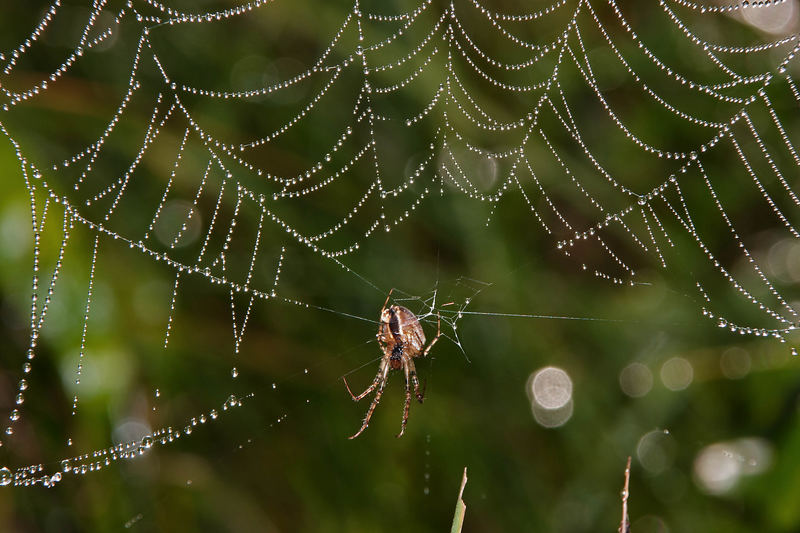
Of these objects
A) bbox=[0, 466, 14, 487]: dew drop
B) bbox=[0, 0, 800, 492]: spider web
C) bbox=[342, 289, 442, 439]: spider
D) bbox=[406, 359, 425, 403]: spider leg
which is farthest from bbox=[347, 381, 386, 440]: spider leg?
bbox=[0, 466, 14, 487]: dew drop

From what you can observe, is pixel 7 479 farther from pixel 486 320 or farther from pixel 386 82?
pixel 386 82

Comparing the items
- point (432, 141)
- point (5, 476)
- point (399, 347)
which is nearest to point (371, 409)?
point (399, 347)

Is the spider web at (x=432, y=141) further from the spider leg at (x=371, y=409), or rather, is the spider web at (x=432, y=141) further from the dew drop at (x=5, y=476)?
the dew drop at (x=5, y=476)

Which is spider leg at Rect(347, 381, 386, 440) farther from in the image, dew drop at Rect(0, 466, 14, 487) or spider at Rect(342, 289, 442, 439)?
dew drop at Rect(0, 466, 14, 487)

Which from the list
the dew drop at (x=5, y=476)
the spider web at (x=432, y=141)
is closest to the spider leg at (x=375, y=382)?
the spider web at (x=432, y=141)

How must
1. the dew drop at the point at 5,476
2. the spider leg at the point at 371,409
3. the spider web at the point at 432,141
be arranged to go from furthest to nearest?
the spider web at the point at 432,141, the spider leg at the point at 371,409, the dew drop at the point at 5,476

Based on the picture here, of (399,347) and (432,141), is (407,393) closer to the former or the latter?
(399,347)

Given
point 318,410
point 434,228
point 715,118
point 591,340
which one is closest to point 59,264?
point 318,410
